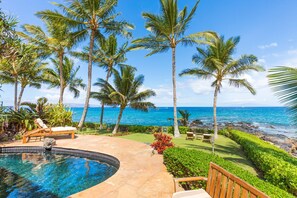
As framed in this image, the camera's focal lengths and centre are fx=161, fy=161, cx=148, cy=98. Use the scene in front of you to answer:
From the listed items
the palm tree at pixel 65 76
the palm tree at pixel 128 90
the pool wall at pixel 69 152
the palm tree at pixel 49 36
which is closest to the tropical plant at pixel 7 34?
the pool wall at pixel 69 152

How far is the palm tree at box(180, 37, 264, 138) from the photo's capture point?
491 inches

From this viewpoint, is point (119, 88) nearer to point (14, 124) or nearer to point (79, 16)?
point (79, 16)

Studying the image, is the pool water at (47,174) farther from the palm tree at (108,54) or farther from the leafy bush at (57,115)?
the palm tree at (108,54)

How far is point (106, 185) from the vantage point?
4.77m

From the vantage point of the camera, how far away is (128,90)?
583 inches

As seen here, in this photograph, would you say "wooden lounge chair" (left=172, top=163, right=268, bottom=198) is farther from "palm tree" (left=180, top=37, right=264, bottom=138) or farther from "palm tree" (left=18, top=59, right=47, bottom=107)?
"palm tree" (left=18, top=59, right=47, bottom=107)

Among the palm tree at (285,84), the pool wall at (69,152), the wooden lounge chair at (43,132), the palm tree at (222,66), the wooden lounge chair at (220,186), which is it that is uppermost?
the palm tree at (222,66)

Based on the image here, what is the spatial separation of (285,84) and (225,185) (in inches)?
77.5

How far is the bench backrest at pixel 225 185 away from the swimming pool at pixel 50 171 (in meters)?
4.08

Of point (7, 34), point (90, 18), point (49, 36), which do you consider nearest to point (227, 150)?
point (7, 34)

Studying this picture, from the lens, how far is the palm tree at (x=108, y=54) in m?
17.7

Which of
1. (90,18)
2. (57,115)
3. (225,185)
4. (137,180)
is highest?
(90,18)

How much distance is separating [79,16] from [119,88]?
7.50 metres

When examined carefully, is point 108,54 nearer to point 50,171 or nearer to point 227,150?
point 50,171
